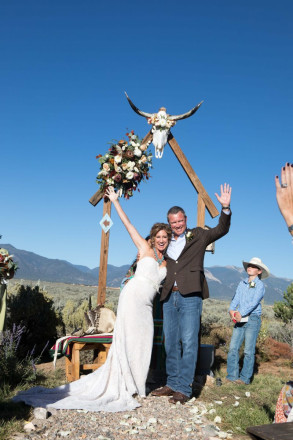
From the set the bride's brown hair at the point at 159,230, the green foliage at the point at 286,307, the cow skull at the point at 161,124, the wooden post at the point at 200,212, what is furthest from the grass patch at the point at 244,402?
the green foliage at the point at 286,307

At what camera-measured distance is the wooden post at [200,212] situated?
772cm

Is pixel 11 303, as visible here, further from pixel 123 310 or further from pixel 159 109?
pixel 159 109

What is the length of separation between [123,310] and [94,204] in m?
2.34

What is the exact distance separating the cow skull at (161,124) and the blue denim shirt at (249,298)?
2.72 meters

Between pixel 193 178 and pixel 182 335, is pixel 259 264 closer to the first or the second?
pixel 193 178

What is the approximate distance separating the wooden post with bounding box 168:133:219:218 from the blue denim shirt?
57.0 inches

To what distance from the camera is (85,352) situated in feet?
27.2

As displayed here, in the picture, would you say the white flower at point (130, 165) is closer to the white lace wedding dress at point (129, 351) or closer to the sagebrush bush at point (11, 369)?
the white lace wedding dress at point (129, 351)

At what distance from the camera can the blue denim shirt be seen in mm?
7068

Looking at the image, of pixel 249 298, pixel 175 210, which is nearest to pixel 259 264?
pixel 249 298

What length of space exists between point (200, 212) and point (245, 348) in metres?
2.46

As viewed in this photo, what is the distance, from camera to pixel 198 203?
26.0 ft

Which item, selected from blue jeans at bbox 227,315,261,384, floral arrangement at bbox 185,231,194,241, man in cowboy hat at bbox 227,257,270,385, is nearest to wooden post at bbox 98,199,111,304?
floral arrangement at bbox 185,231,194,241

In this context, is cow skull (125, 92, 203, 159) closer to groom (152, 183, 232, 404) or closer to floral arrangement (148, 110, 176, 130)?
floral arrangement (148, 110, 176, 130)
